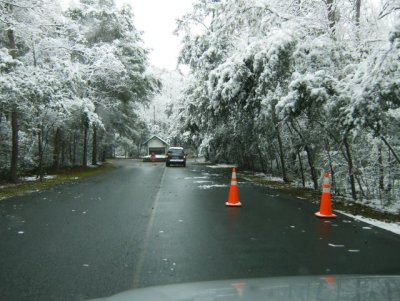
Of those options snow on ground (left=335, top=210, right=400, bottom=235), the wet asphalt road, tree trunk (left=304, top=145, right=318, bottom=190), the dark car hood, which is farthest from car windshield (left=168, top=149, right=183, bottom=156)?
the dark car hood

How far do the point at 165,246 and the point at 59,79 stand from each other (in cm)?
1589

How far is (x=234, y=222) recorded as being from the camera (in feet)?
30.6

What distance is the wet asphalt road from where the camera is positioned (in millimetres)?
5289

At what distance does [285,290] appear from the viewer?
2.84 meters

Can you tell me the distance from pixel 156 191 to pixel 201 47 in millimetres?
13559

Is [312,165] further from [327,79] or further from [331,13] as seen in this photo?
[327,79]

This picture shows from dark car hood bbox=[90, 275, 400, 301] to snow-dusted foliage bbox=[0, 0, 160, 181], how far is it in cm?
1462

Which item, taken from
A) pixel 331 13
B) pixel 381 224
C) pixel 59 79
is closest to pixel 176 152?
pixel 59 79

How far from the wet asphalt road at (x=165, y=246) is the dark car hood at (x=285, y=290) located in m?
1.94

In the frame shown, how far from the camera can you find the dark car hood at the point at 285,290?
2635mm

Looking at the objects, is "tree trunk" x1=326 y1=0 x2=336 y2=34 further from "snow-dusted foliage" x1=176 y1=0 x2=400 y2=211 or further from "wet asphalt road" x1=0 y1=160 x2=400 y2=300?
"wet asphalt road" x1=0 y1=160 x2=400 y2=300

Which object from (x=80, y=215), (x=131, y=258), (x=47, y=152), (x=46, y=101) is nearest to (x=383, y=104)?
(x=131, y=258)

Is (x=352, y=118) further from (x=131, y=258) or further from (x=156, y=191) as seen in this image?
(x=156, y=191)

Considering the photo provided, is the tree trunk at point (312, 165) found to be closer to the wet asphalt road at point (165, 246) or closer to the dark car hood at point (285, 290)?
the wet asphalt road at point (165, 246)
